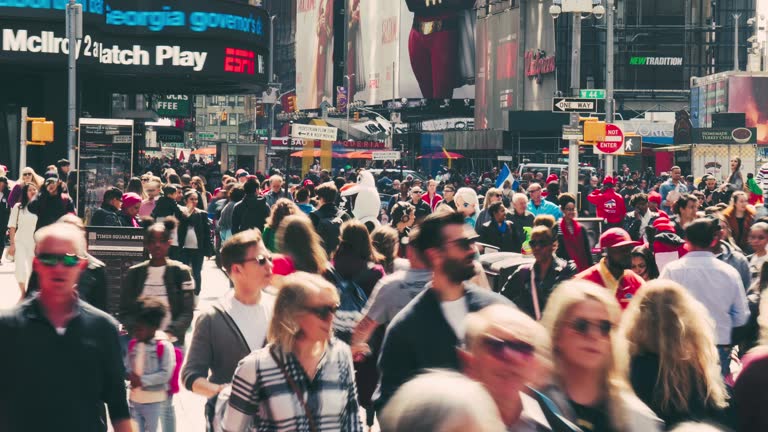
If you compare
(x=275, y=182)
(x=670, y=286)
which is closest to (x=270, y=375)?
(x=670, y=286)

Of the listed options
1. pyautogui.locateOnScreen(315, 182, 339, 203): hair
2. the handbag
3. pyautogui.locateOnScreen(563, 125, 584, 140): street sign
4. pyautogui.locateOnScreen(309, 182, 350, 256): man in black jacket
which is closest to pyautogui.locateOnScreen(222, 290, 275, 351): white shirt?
the handbag

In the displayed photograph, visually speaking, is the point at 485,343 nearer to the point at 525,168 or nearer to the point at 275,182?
the point at 275,182

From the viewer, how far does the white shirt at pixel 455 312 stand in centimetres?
573

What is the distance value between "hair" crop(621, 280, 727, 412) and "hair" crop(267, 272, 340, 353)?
51.2 inches

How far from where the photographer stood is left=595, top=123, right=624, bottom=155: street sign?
88.2 ft

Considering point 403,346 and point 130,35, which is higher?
point 130,35

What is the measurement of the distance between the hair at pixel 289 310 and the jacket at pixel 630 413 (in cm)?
107

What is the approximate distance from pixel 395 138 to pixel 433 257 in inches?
4183

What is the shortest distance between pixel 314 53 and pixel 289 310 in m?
141

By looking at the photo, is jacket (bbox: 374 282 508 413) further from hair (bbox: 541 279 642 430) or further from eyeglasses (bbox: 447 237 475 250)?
hair (bbox: 541 279 642 430)

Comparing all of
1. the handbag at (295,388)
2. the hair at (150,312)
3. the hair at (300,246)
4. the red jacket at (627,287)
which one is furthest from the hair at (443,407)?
the red jacket at (627,287)

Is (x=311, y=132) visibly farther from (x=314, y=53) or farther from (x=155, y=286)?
(x=314, y=53)

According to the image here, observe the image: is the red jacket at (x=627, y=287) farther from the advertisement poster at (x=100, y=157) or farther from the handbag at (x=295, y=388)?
the advertisement poster at (x=100, y=157)

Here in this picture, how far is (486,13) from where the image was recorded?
91.6 metres
